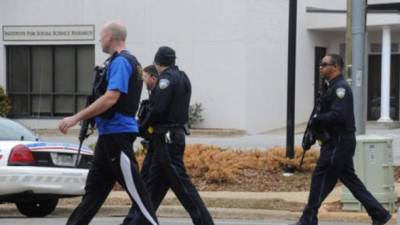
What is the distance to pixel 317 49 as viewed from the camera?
2977 centimetres

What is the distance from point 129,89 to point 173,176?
131 centimetres

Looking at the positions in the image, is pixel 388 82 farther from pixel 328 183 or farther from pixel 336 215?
pixel 328 183

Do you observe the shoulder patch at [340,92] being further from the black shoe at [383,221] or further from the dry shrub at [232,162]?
the dry shrub at [232,162]

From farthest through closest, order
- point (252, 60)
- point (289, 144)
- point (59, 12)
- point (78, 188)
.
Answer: point (59, 12) → point (252, 60) → point (289, 144) → point (78, 188)

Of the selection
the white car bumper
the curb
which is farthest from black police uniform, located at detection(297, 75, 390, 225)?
the white car bumper

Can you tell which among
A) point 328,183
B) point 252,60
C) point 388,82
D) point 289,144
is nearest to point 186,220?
point 328,183

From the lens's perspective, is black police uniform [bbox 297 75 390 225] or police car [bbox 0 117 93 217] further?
police car [bbox 0 117 93 217]

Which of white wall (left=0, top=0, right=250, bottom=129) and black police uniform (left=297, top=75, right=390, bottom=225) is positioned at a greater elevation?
white wall (left=0, top=0, right=250, bottom=129)

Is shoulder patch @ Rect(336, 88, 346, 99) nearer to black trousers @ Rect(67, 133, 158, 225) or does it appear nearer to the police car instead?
black trousers @ Rect(67, 133, 158, 225)

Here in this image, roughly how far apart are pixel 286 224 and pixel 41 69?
69.7 ft

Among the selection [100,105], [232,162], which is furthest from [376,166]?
[100,105]

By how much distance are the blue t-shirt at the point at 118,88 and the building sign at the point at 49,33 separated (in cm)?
2233

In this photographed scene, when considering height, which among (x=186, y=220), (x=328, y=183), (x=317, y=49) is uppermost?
(x=317, y=49)

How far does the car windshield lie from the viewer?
33.2 ft
